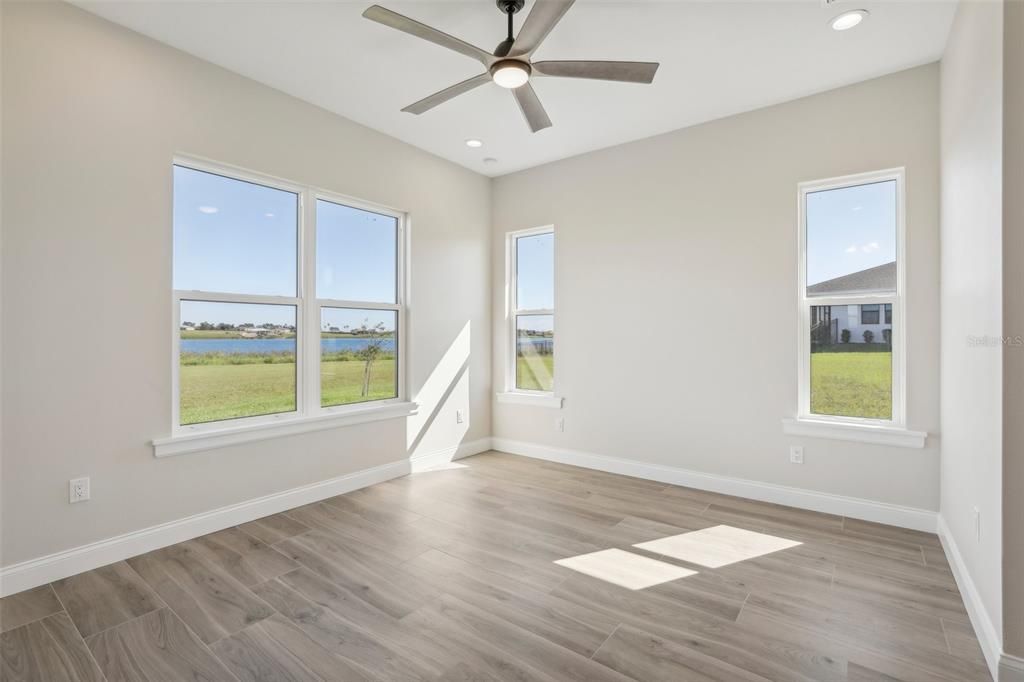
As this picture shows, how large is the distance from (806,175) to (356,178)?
3.38m

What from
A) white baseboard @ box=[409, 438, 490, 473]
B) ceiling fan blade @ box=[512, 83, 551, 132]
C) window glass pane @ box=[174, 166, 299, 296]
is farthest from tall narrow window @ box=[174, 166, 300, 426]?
ceiling fan blade @ box=[512, 83, 551, 132]

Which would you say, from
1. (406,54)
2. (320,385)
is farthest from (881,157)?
(320,385)

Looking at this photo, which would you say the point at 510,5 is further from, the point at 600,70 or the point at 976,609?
the point at 976,609

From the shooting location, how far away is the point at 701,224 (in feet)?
12.7

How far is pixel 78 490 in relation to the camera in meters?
2.52

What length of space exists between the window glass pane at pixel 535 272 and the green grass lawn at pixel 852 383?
2363 millimetres

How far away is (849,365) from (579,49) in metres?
2.76

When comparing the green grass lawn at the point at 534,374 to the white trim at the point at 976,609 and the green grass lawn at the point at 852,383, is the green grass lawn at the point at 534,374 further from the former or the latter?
the white trim at the point at 976,609

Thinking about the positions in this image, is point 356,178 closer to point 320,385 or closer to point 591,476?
point 320,385

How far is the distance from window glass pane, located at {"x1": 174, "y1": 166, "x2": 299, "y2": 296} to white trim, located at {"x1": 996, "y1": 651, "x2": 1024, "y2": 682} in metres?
4.12

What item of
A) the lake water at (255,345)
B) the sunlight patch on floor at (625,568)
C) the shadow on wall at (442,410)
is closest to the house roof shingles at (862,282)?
the sunlight patch on floor at (625,568)

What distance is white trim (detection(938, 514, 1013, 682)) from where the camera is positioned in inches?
68.6

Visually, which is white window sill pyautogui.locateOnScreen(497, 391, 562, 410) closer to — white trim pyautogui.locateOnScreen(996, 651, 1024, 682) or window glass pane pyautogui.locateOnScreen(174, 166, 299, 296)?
window glass pane pyautogui.locateOnScreen(174, 166, 299, 296)

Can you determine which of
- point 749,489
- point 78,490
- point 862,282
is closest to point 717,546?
point 749,489
